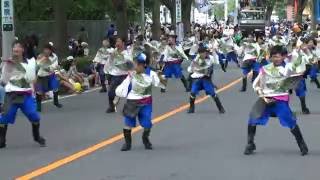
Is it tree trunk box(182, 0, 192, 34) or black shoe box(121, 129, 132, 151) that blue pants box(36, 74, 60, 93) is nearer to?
black shoe box(121, 129, 132, 151)

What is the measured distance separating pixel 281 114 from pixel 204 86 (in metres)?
5.51

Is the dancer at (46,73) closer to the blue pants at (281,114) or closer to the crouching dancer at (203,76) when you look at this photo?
the crouching dancer at (203,76)

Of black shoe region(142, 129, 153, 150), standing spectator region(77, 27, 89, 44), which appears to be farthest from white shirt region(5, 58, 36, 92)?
standing spectator region(77, 27, 89, 44)

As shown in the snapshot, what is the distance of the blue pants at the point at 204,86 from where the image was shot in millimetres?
15516

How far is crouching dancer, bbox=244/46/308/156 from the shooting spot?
10125mm

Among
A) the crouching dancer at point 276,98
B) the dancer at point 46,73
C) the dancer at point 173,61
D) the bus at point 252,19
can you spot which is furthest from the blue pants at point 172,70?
the bus at point 252,19

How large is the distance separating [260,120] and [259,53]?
11.3 metres

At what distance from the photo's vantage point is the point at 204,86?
613 inches

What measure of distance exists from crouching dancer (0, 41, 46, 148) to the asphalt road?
43 cm

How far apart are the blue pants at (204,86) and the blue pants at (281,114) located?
208 inches

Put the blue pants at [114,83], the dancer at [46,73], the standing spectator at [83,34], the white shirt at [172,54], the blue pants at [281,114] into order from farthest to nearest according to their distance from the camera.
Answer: the standing spectator at [83,34]
the white shirt at [172,54]
the dancer at [46,73]
the blue pants at [114,83]
the blue pants at [281,114]

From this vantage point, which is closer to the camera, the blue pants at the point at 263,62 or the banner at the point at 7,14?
the banner at the point at 7,14

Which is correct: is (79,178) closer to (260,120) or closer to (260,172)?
(260,172)

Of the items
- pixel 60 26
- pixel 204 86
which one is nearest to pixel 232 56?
pixel 60 26
